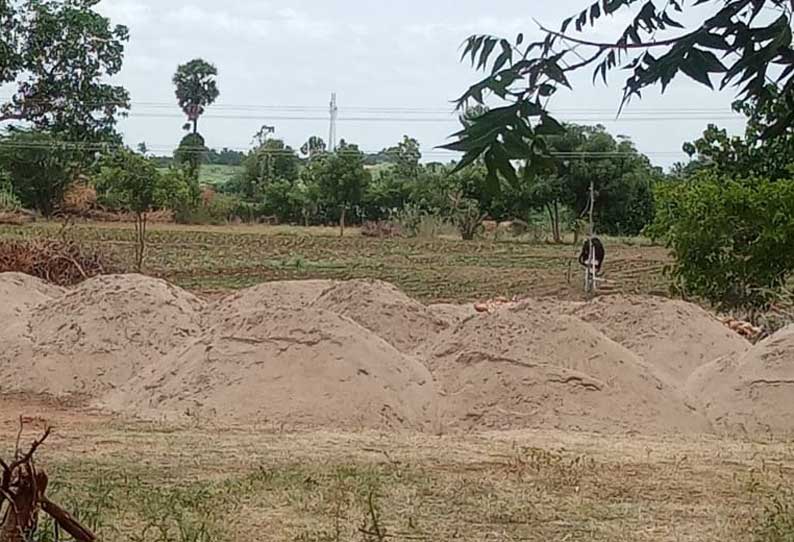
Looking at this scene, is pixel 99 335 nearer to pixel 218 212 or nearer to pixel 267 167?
pixel 218 212

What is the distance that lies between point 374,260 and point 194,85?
85.1 feet

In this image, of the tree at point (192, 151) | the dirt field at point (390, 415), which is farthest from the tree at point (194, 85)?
the dirt field at point (390, 415)

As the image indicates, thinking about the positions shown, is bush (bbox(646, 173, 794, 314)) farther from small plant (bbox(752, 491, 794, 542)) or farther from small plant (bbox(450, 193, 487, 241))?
small plant (bbox(450, 193, 487, 241))

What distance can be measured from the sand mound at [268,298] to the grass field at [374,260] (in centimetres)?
656

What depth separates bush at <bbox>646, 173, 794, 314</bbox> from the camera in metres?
14.2

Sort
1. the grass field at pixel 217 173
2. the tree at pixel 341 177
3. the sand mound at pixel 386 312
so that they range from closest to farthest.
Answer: the sand mound at pixel 386 312
the tree at pixel 341 177
the grass field at pixel 217 173

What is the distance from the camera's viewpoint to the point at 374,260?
2703cm

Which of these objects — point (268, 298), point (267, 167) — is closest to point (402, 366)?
point (268, 298)

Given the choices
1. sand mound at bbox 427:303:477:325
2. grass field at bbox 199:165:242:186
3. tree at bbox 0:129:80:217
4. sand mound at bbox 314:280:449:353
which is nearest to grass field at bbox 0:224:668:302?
tree at bbox 0:129:80:217

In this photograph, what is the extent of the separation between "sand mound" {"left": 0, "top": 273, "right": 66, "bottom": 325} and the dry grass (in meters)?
4.44

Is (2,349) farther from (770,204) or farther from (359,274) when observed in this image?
(359,274)

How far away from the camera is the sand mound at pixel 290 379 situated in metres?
8.58

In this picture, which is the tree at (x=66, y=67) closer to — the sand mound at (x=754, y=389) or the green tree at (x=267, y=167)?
the sand mound at (x=754, y=389)

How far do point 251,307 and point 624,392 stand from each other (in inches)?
159
